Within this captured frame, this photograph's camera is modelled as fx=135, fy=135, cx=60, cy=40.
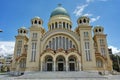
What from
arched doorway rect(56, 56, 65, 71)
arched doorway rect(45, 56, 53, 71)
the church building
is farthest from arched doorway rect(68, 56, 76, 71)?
arched doorway rect(45, 56, 53, 71)

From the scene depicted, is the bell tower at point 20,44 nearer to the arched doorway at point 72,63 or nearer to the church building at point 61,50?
the church building at point 61,50

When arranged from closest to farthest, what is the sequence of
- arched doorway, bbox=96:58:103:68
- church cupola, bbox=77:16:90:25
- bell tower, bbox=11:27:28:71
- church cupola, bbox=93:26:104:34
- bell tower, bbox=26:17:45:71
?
bell tower, bbox=26:17:45:71
arched doorway, bbox=96:58:103:68
church cupola, bbox=77:16:90:25
bell tower, bbox=11:27:28:71
church cupola, bbox=93:26:104:34

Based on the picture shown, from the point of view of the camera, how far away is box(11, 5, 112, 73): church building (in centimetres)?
3047

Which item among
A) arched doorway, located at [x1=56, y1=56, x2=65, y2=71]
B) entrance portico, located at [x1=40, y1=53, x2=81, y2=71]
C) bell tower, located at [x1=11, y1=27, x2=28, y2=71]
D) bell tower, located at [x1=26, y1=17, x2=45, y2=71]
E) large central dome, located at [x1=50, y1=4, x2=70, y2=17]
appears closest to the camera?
entrance portico, located at [x1=40, y1=53, x2=81, y2=71]

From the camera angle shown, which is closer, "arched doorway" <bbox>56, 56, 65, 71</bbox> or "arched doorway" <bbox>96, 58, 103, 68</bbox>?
"arched doorway" <bbox>56, 56, 65, 71</bbox>

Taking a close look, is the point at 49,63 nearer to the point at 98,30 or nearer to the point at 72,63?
the point at 72,63

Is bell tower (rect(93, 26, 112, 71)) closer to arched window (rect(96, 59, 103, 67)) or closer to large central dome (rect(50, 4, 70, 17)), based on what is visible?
arched window (rect(96, 59, 103, 67))

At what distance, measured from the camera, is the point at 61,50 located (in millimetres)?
30469

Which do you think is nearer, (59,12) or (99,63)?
(99,63)

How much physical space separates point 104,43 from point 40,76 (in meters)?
20.1

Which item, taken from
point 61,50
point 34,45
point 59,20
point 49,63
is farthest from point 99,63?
point 34,45

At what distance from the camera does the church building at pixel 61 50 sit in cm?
3047

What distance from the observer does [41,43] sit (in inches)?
1300

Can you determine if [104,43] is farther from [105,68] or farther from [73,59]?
[73,59]
